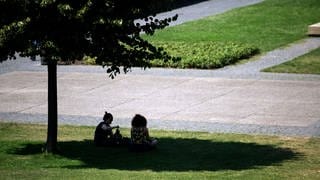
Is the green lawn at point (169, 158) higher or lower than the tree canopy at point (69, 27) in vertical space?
lower

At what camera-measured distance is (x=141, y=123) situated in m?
15.1

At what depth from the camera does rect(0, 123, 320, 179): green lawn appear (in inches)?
527

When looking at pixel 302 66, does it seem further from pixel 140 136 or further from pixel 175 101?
pixel 140 136

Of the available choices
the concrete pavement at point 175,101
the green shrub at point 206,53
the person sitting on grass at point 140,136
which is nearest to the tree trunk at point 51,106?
the person sitting on grass at point 140,136

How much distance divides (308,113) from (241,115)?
54.4 inches

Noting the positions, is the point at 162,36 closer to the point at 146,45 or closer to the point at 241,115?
the point at 241,115

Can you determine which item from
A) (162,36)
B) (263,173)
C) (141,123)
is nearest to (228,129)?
(141,123)

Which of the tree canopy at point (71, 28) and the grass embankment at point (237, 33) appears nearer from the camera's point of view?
the tree canopy at point (71, 28)

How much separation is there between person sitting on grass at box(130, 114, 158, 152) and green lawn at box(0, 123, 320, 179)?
6.4 inches

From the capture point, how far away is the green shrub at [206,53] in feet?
83.6

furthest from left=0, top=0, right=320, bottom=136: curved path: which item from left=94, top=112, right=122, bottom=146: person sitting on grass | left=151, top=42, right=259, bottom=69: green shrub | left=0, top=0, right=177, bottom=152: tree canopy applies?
left=0, top=0, right=177, bottom=152: tree canopy

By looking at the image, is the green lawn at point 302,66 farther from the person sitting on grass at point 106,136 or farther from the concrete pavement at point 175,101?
the person sitting on grass at point 106,136

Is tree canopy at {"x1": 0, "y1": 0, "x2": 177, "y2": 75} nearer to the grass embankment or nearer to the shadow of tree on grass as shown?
the shadow of tree on grass

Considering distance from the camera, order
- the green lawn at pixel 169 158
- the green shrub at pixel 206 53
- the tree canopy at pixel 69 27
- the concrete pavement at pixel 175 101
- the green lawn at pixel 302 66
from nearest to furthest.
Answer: the green lawn at pixel 169 158, the tree canopy at pixel 69 27, the concrete pavement at pixel 175 101, the green lawn at pixel 302 66, the green shrub at pixel 206 53
